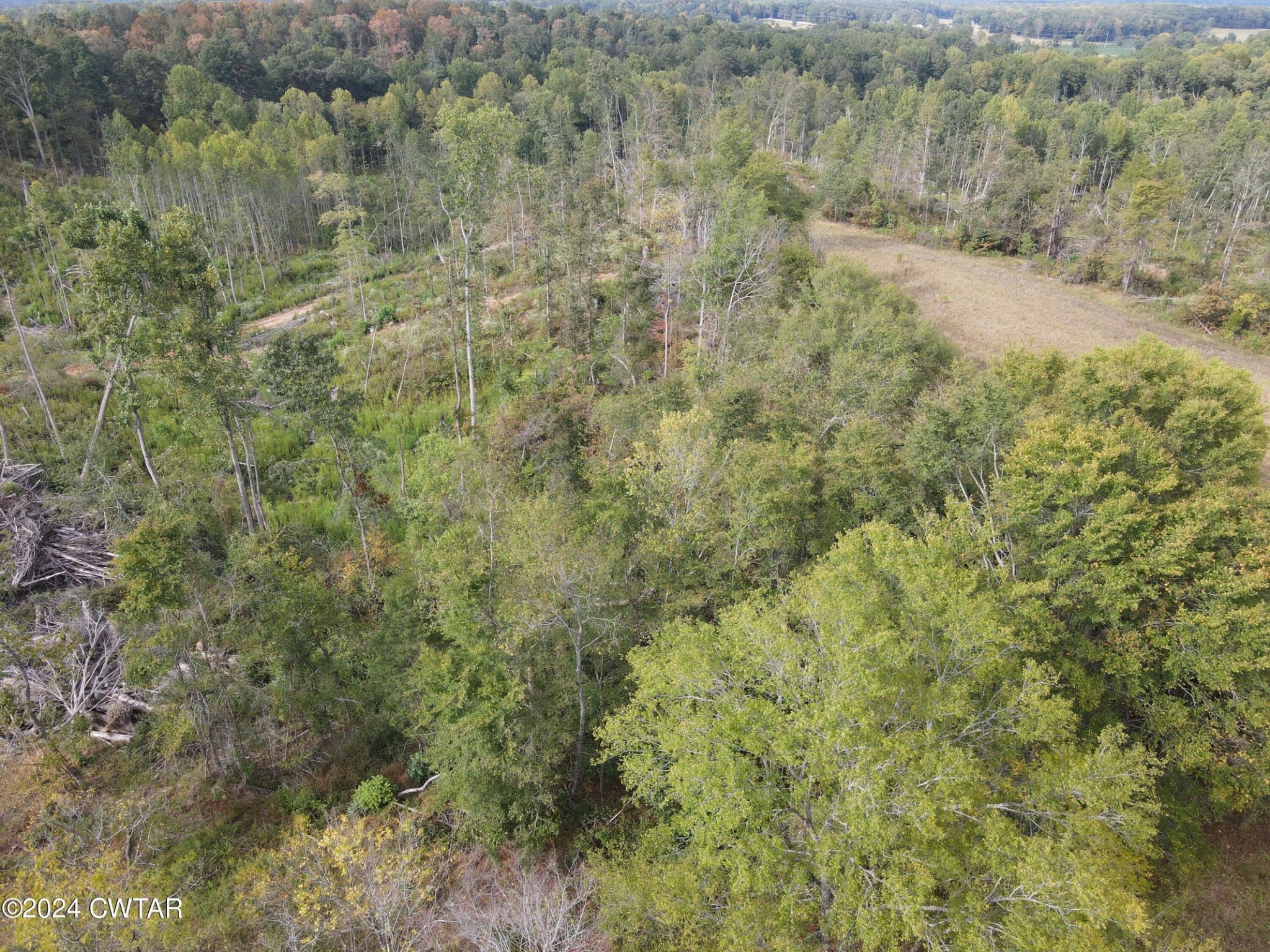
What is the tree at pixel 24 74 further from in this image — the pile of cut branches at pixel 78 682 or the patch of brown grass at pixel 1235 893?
the patch of brown grass at pixel 1235 893

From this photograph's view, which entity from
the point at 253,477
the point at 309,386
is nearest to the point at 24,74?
the point at 253,477

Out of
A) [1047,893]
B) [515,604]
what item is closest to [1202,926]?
[1047,893]

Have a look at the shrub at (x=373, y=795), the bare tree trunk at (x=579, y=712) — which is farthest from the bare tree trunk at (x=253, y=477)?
the bare tree trunk at (x=579, y=712)

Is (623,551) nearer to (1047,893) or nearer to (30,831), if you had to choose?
(1047,893)

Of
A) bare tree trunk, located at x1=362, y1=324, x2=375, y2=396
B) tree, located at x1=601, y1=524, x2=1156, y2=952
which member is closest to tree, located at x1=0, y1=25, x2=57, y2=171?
bare tree trunk, located at x1=362, y1=324, x2=375, y2=396

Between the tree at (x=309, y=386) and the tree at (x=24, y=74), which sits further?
the tree at (x=24, y=74)

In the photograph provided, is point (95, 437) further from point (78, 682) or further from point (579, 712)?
point (579, 712)
